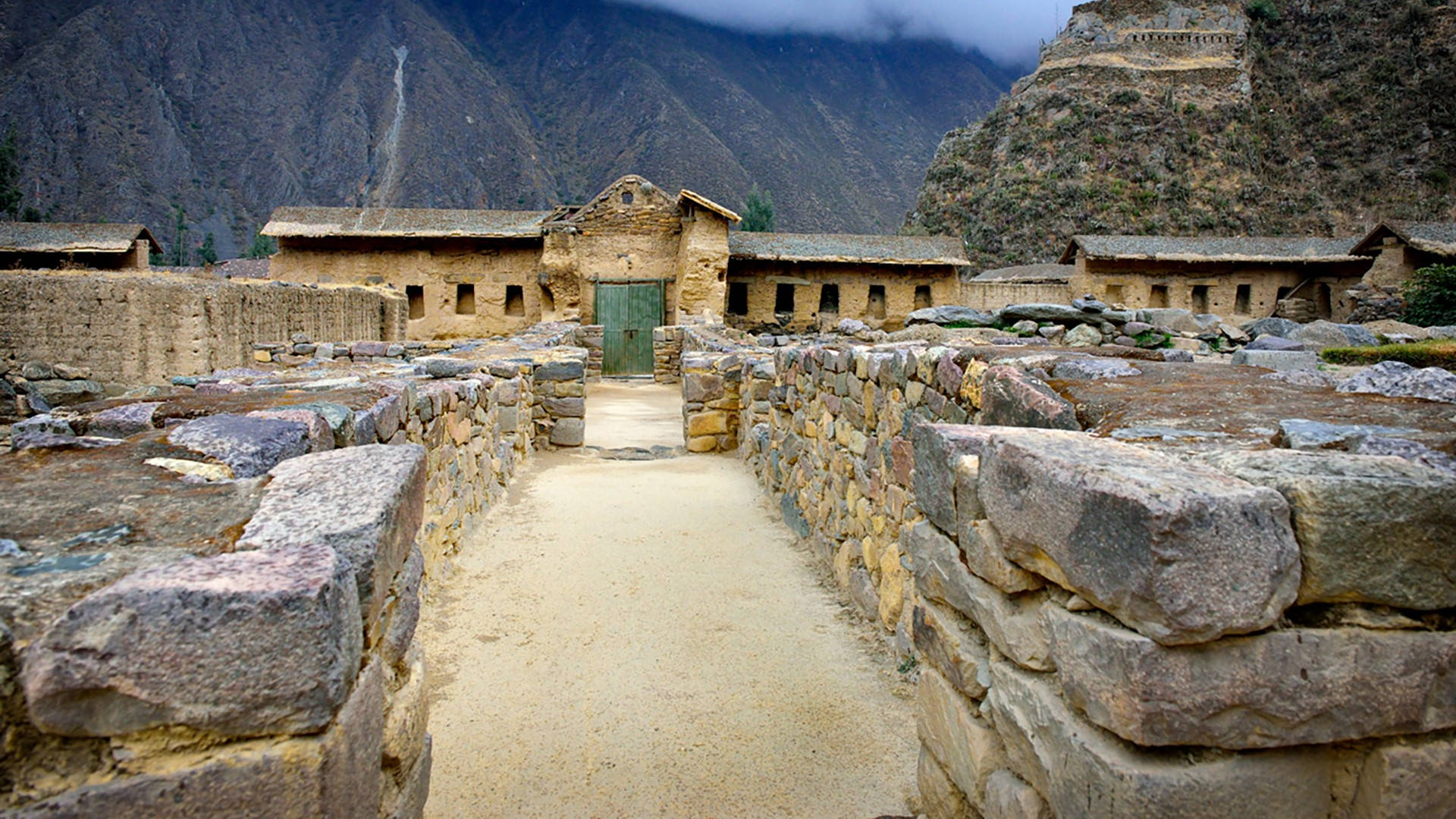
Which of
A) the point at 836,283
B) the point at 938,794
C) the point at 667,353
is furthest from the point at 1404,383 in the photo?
the point at 836,283

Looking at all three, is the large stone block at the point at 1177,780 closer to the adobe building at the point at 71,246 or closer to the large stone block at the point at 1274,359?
the large stone block at the point at 1274,359

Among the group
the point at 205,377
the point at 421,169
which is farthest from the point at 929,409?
the point at 421,169

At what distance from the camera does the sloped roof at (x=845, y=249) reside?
21.1m

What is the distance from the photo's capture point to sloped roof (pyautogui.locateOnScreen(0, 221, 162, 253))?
69.6ft

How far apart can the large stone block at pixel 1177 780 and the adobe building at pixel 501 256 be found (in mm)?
18462

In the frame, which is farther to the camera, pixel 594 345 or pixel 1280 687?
pixel 594 345

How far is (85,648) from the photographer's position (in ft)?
3.64

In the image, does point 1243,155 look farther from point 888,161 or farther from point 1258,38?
point 888,161

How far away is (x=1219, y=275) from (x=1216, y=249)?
2.48 ft

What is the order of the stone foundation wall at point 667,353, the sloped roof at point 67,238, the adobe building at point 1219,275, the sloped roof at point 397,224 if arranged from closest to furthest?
the stone foundation wall at point 667,353, the sloped roof at point 397,224, the sloped roof at point 67,238, the adobe building at point 1219,275

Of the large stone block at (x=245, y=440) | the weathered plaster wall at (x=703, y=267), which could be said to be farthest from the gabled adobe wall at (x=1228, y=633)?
the weathered plaster wall at (x=703, y=267)

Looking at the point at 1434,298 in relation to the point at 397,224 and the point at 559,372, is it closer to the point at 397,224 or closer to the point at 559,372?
the point at 559,372

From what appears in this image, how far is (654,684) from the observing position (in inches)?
142

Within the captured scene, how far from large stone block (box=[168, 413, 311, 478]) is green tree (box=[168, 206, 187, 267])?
46959 millimetres
